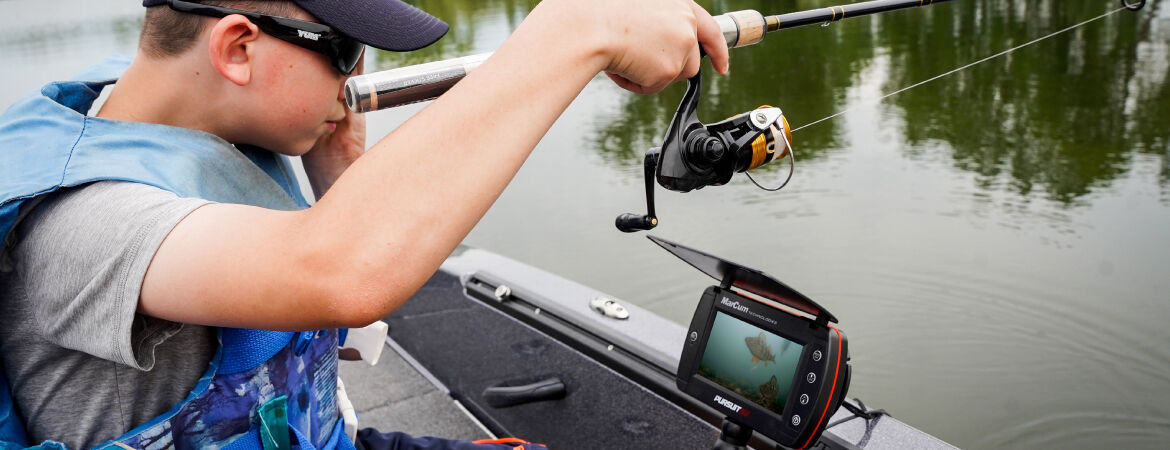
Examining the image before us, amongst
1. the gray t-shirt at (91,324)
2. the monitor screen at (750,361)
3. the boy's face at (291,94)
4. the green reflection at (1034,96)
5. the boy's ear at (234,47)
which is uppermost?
the boy's ear at (234,47)

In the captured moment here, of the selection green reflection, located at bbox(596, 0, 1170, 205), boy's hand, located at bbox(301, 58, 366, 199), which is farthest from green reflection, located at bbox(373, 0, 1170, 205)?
boy's hand, located at bbox(301, 58, 366, 199)

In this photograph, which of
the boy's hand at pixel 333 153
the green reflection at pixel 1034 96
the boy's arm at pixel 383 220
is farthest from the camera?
the green reflection at pixel 1034 96

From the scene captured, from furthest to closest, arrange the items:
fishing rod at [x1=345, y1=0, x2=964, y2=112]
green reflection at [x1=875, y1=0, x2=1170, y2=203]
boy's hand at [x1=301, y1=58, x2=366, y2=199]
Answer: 1. green reflection at [x1=875, y1=0, x2=1170, y2=203]
2. boy's hand at [x1=301, y1=58, x2=366, y2=199]
3. fishing rod at [x1=345, y1=0, x2=964, y2=112]

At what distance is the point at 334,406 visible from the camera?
52.5 inches

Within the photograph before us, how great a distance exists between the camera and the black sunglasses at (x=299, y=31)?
0.94 meters

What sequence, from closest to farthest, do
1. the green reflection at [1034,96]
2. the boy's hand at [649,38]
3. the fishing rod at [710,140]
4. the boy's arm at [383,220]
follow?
the boy's arm at [383,220] < the boy's hand at [649,38] < the fishing rod at [710,140] < the green reflection at [1034,96]

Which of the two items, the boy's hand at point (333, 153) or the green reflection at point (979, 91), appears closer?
the boy's hand at point (333, 153)

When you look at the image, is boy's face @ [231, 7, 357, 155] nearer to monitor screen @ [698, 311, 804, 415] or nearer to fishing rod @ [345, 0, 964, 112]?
fishing rod @ [345, 0, 964, 112]

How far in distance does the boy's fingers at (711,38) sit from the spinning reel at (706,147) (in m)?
0.13

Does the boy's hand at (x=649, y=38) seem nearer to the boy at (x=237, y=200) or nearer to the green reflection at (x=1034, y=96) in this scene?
the boy at (x=237, y=200)

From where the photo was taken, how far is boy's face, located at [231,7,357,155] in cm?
97

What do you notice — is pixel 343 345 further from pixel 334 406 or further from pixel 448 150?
pixel 448 150

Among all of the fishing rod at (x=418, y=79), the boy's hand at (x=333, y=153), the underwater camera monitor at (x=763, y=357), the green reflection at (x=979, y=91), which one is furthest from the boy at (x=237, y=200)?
the green reflection at (x=979, y=91)

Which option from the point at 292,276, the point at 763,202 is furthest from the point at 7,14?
the point at 292,276
